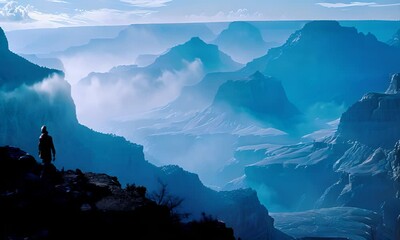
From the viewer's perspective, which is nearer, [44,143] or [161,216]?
[161,216]

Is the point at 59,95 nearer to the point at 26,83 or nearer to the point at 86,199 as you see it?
the point at 26,83

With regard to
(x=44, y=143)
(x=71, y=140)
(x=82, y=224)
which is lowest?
(x=82, y=224)

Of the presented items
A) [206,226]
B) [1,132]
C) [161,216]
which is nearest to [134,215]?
[161,216]

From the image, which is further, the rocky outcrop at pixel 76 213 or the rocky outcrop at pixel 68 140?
the rocky outcrop at pixel 68 140

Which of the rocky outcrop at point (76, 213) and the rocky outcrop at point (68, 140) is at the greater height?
the rocky outcrop at point (68, 140)

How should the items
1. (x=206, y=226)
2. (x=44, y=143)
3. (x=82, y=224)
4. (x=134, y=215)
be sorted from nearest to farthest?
(x=82, y=224), (x=134, y=215), (x=206, y=226), (x=44, y=143)

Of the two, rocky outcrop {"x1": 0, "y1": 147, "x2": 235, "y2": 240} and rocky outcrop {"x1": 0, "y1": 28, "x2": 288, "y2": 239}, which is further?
rocky outcrop {"x1": 0, "y1": 28, "x2": 288, "y2": 239}

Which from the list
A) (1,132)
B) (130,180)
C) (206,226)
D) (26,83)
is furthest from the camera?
(130,180)

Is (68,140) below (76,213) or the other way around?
the other way around

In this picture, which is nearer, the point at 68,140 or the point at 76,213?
the point at 76,213

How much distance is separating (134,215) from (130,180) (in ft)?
509

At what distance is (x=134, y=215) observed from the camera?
26609 millimetres

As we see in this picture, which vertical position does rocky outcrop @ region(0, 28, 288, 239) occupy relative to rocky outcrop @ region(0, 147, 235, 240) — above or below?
above

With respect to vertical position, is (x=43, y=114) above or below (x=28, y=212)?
above
